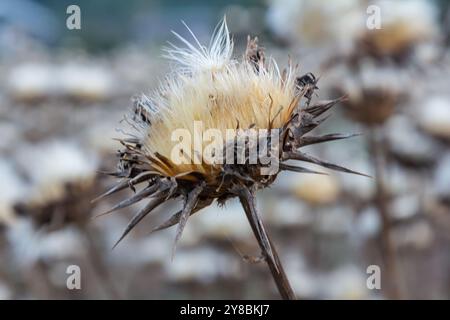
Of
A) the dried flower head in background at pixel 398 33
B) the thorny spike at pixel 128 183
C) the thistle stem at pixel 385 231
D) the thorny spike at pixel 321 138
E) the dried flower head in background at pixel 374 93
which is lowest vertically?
the thorny spike at pixel 128 183

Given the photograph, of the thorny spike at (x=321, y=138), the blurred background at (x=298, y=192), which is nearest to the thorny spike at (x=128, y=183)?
the thorny spike at (x=321, y=138)

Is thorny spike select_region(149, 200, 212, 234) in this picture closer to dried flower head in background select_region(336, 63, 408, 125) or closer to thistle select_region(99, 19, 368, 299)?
thistle select_region(99, 19, 368, 299)

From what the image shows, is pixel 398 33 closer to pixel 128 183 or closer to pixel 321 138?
pixel 321 138

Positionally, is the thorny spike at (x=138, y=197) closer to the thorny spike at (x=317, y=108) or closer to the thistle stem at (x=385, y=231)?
the thorny spike at (x=317, y=108)

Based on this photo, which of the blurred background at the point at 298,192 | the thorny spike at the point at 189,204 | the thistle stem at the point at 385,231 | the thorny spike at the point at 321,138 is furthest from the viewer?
the blurred background at the point at 298,192

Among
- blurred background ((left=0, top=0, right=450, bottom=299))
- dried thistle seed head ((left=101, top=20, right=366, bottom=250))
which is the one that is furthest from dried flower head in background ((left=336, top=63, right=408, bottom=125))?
dried thistle seed head ((left=101, top=20, right=366, bottom=250))

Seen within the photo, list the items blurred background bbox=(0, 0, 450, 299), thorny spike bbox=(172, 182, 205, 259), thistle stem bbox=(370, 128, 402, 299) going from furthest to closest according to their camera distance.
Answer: blurred background bbox=(0, 0, 450, 299) → thistle stem bbox=(370, 128, 402, 299) → thorny spike bbox=(172, 182, 205, 259)

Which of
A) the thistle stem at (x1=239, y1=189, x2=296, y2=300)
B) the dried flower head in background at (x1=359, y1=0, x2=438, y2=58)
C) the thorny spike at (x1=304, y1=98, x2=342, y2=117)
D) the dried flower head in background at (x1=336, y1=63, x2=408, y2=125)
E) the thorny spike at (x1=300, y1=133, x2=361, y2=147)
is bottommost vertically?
the thistle stem at (x1=239, y1=189, x2=296, y2=300)
